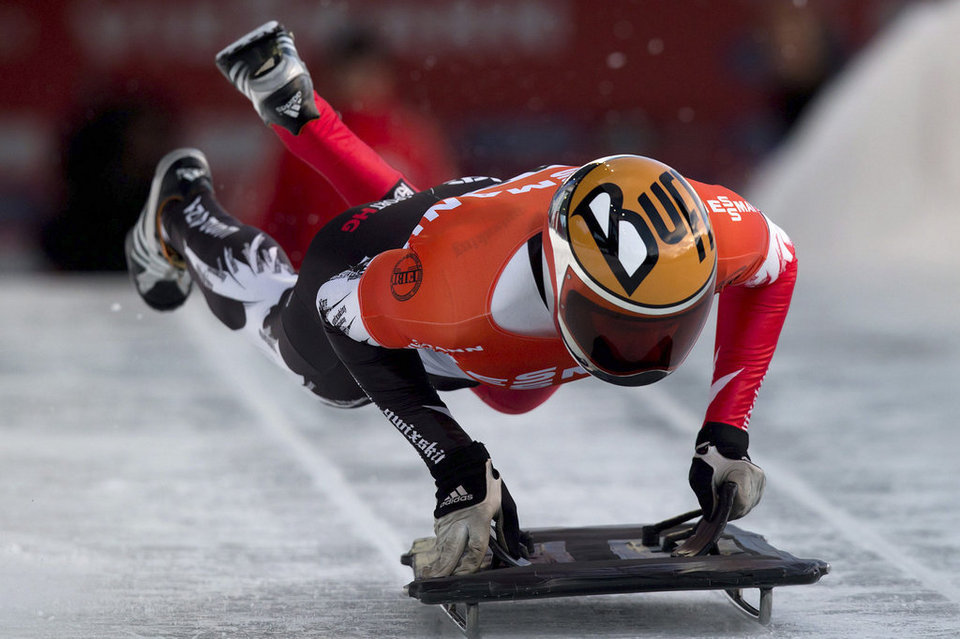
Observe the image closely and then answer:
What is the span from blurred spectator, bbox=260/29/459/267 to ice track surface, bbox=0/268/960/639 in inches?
29.2

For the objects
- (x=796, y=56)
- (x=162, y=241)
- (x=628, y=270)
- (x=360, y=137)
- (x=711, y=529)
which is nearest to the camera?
(x=628, y=270)

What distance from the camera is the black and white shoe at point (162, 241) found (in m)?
4.22

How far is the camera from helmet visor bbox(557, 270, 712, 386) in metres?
2.44

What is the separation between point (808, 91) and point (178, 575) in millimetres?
7998

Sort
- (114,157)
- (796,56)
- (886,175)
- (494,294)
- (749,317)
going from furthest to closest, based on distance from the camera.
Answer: (796,56), (886,175), (114,157), (749,317), (494,294)

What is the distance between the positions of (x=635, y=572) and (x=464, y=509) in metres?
0.41

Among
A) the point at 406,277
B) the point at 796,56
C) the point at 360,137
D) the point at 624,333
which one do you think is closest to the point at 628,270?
the point at 624,333

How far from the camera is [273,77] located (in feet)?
12.4

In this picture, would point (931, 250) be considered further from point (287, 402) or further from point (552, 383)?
point (552, 383)

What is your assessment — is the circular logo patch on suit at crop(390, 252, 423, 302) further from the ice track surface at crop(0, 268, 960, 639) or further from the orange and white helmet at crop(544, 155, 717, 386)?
the ice track surface at crop(0, 268, 960, 639)

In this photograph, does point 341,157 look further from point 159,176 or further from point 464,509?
point 464,509

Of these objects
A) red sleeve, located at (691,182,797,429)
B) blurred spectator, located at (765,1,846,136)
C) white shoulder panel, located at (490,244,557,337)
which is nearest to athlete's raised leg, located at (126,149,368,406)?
white shoulder panel, located at (490,244,557,337)

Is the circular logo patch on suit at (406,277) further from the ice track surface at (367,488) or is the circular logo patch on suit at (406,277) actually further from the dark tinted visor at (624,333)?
the ice track surface at (367,488)

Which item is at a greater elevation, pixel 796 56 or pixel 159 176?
pixel 796 56
